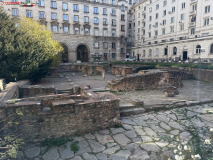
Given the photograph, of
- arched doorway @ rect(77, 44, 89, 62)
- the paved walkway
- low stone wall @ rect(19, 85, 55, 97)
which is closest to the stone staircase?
the paved walkway

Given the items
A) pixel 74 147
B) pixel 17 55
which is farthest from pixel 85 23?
pixel 74 147

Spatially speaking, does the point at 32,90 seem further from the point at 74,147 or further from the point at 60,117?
the point at 74,147

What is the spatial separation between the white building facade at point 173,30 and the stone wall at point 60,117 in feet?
89.4

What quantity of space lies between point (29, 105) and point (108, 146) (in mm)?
2547

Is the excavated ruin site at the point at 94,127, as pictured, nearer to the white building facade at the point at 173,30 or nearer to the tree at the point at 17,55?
the tree at the point at 17,55

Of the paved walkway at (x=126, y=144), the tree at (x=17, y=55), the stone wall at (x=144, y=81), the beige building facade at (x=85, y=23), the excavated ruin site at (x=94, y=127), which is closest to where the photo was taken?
the paved walkway at (x=126, y=144)

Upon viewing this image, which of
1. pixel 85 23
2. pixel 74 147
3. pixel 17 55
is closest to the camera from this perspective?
pixel 74 147

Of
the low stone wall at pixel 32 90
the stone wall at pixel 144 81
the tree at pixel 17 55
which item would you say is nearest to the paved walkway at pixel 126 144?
the low stone wall at pixel 32 90

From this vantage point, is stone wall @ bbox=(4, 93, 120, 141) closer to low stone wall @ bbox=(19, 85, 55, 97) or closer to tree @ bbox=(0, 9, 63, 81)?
low stone wall @ bbox=(19, 85, 55, 97)

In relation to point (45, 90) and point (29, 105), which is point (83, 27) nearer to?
point (45, 90)

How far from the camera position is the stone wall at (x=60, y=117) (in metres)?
4.16

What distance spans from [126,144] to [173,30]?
36310 mm

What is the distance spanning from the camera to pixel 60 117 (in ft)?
14.6

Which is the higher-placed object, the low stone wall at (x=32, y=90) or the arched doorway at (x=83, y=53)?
the arched doorway at (x=83, y=53)
